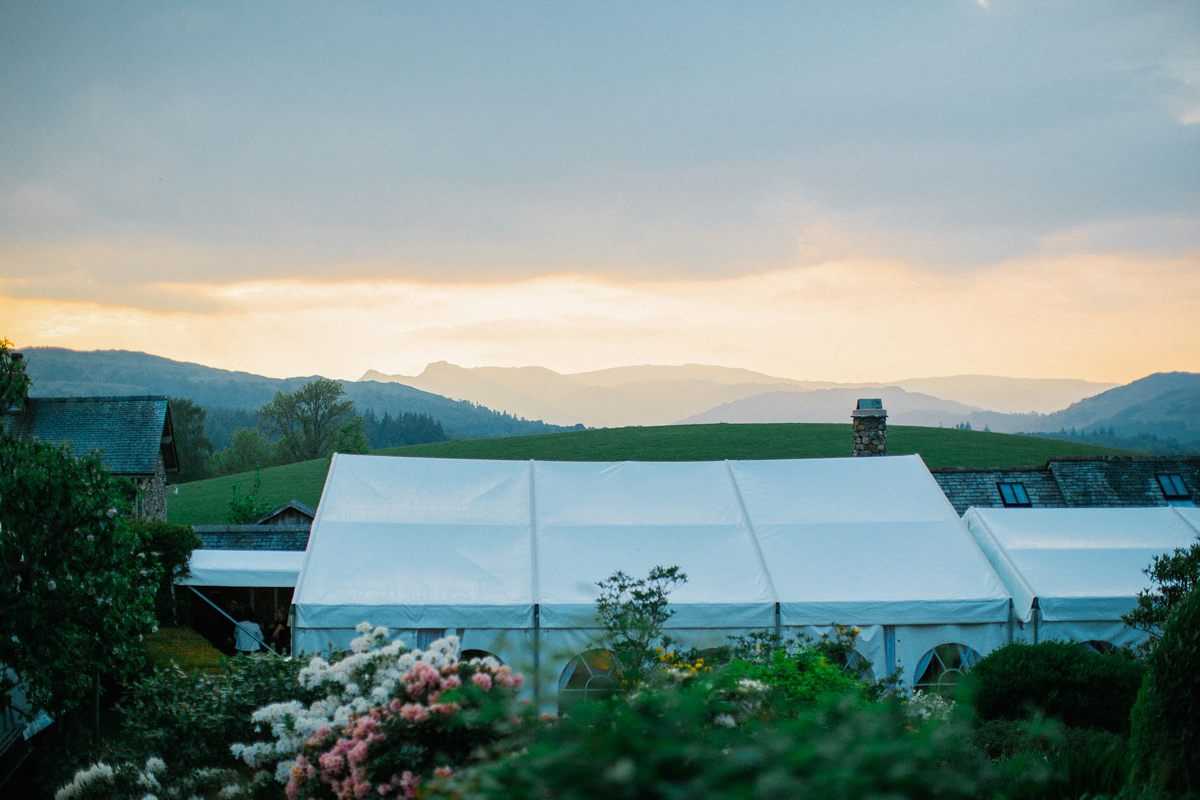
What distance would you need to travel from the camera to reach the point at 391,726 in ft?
13.0

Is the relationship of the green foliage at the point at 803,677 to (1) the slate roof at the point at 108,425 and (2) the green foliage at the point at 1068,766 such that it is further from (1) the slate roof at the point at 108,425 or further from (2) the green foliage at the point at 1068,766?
(1) the slate roof at the point at 108,425

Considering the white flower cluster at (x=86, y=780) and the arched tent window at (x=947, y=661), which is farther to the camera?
the arched tent window at (x=947, y=661)

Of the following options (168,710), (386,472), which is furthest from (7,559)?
(386,472)

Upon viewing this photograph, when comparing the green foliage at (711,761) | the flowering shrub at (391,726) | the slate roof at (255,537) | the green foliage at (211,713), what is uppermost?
the green foliage at (711,761)

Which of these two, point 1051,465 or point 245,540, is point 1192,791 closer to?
point 1051,465

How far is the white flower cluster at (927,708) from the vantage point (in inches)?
141

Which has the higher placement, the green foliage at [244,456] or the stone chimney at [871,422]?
the stone chimney at [871,422]

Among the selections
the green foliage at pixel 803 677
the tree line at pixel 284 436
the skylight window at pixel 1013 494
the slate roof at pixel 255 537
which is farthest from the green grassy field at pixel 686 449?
the green foliage at pixel 803 677

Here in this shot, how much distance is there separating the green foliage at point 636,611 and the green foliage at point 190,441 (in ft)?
227

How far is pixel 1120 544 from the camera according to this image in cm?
1164

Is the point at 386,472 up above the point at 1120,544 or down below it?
above

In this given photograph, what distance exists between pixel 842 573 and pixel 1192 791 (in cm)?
584

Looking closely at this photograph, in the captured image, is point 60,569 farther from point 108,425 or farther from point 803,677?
point 108,425

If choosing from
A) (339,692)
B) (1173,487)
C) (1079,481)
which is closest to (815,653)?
(339,692)
